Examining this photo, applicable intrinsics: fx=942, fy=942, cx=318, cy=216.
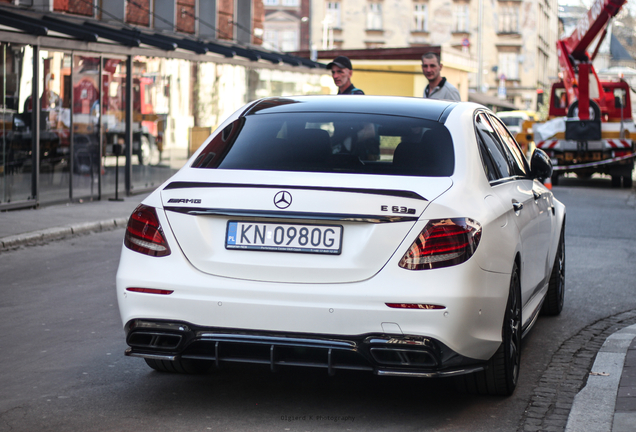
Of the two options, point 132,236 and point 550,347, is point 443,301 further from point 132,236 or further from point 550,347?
point 550,347

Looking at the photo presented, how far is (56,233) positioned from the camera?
1166 cm

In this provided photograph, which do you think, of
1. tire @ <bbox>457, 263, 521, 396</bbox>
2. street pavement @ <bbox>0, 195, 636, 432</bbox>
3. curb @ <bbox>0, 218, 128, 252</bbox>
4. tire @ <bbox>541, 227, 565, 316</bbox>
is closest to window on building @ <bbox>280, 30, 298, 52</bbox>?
curb @ <bbox>0, 218, 128, 252</bbox>

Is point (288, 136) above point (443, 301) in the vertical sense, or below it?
above

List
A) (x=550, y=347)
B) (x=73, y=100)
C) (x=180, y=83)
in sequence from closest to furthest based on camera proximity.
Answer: (x=550, y=347) → (x=73, y=100) → (x=180, y=83)

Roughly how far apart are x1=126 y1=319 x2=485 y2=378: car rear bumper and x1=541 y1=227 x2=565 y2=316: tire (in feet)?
9.25

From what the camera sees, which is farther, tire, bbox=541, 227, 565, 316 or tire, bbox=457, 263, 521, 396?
tire, bbox=541, 227, 565, 316

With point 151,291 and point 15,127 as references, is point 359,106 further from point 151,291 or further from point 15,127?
point 15,127

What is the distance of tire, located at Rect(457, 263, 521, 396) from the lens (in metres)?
4.64

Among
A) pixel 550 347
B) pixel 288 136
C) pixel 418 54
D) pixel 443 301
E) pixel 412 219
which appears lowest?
pixel 550 347

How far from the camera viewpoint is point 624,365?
5.38m

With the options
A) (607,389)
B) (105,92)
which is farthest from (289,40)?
(607,389)

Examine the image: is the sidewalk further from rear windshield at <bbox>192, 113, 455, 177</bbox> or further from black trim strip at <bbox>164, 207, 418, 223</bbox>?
black trim strip at <bbox>164, 207, 418, 223</bbox>

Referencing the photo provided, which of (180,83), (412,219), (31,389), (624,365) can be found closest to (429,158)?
(412,219)

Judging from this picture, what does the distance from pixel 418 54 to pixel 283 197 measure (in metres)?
41.0
